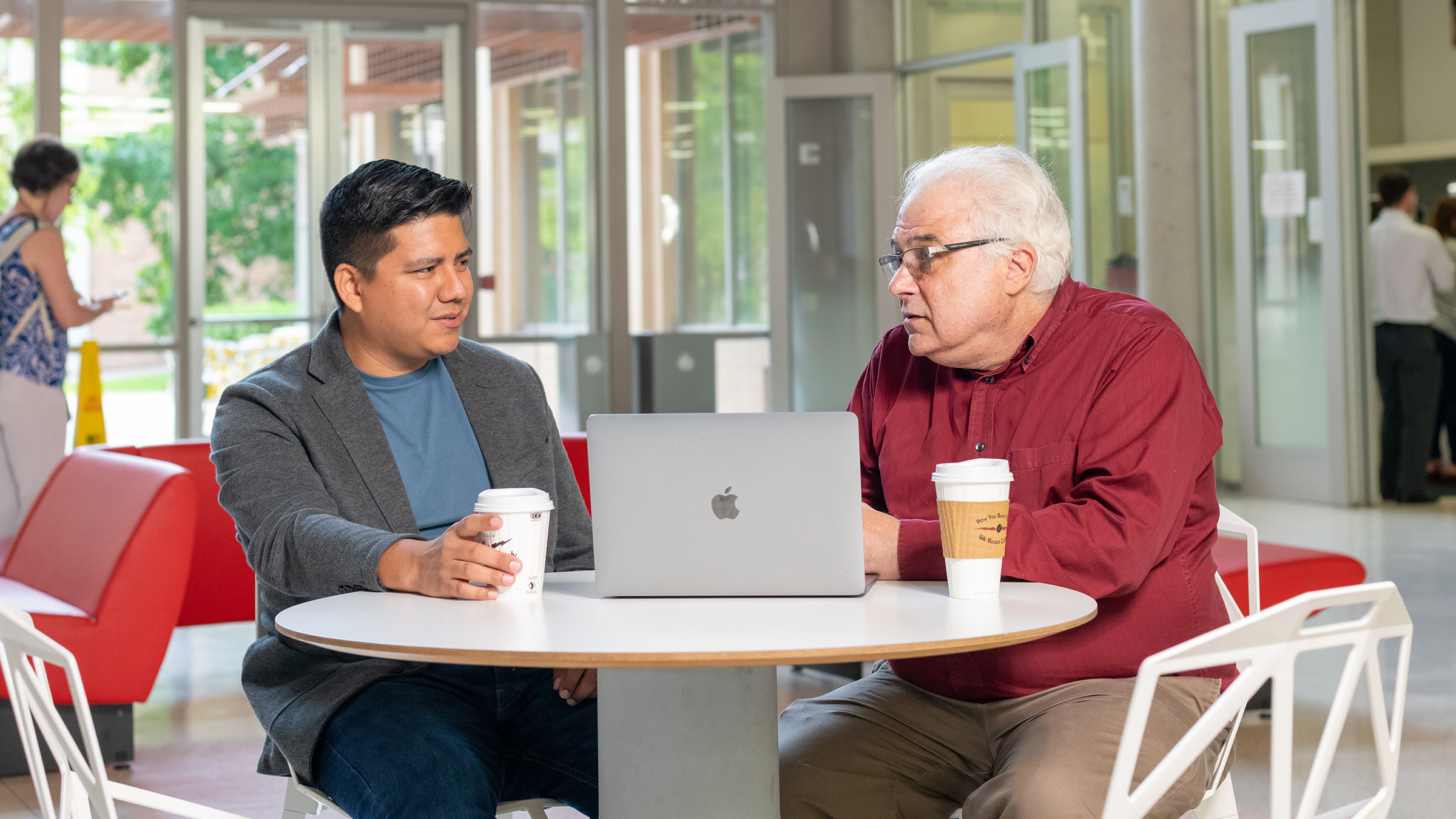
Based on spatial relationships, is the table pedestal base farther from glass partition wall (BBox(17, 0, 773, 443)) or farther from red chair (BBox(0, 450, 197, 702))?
glass partition wall (BBox(17, 0, 773, 443))

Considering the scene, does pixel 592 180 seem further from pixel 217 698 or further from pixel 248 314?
pixel 217 698

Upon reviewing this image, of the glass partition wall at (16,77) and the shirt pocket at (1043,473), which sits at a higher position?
the glass partition wall at (16,77)

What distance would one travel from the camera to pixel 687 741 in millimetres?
1682

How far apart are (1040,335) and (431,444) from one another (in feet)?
2.93

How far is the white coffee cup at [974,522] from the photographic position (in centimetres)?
162

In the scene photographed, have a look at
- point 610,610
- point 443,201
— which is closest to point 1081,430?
point 610,610

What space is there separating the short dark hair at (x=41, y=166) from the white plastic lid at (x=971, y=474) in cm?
412

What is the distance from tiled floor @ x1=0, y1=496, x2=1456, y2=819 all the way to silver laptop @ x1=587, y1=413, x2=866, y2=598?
1.56m

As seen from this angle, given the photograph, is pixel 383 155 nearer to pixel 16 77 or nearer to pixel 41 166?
pixel 16 77

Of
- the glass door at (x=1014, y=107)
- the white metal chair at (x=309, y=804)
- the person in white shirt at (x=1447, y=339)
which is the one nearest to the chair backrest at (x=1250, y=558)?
the white metal chair at (x=309, y=804)

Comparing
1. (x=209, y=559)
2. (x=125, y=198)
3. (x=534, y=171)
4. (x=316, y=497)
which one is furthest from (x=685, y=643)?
(x=534, y=171)

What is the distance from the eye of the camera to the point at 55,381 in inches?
190

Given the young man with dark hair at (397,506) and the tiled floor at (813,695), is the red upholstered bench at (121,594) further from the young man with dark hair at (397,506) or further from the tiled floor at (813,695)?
the young man with dark hair at (397,506)

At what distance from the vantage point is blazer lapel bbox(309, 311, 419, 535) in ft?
6.59
